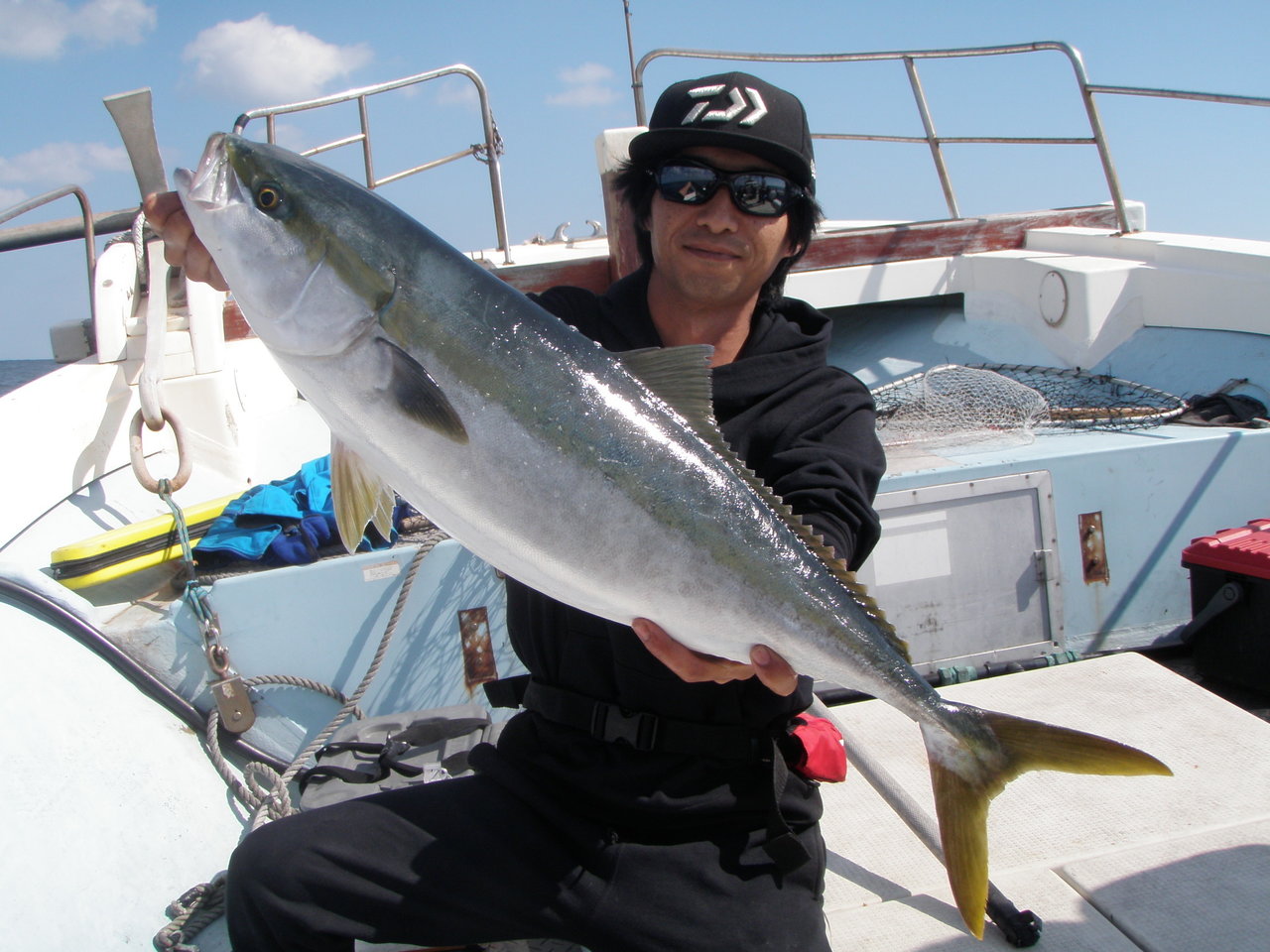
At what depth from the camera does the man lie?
200 cm

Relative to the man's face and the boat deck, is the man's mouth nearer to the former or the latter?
the man's face

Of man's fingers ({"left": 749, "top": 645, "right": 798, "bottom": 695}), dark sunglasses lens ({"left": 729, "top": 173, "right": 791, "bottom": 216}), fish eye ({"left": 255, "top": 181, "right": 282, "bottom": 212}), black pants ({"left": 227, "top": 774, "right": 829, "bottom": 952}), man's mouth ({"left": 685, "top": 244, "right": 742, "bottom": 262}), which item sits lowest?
black pants ({"left": 227, "top": 774, "right": 829, "bottom": 952})

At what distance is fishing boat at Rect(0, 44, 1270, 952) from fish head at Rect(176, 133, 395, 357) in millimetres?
1197

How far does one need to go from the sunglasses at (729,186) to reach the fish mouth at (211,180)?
104cm

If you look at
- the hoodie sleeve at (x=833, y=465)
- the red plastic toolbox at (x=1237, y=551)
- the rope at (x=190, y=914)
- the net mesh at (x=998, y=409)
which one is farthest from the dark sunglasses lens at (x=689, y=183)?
the red plastic toolbox at (x=1237, y=551)

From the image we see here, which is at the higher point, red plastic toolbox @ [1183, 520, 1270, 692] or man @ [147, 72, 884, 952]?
man @ [147, 72, 884, 952]

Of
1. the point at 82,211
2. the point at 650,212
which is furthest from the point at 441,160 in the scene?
the point at 650,212

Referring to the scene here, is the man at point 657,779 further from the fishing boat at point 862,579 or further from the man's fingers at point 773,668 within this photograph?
the fishing boat at point 862,579

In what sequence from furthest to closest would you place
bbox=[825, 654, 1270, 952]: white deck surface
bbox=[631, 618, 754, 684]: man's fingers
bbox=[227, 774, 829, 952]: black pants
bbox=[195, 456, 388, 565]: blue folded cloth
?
bbox=[195, 456, 388, 565]: blue folded cloth < bbox=[825, 654, 1270, 952]: white deck surface < bbox=[227, 774, 829, 952]: black pants < bbox=[631, 618, 754, 684]: man's fingers

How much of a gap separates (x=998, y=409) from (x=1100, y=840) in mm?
2594

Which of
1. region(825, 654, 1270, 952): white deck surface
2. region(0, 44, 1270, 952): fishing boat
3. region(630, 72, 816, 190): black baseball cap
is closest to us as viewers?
region(630, 72, 816, 190): black baseball cap

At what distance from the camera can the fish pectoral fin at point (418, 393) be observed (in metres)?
1.63

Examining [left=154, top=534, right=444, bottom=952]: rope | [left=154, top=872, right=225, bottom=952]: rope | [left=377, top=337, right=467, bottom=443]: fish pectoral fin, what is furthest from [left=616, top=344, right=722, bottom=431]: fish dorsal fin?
[left=154, top=872, right=225, bottom=952]: rope

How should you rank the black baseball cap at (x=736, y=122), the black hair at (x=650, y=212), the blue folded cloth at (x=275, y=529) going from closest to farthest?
the black baseball cap at (x=736, y=122) < the black hair at (x=650, y=212) < the blue folded cloth at (x=275, y=529)
